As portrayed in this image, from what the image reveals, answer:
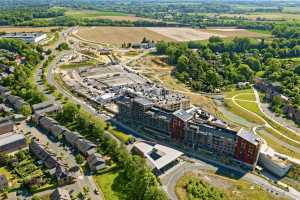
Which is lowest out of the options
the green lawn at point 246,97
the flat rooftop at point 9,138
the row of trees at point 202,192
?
the row of trees at point 202,192

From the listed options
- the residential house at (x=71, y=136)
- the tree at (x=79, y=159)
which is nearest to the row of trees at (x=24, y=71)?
the residential house at (x=71, y=136)

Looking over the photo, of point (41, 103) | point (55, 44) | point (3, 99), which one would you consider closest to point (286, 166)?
point (41, 103)

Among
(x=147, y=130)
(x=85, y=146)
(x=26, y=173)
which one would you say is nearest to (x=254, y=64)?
(x=147, y=130)

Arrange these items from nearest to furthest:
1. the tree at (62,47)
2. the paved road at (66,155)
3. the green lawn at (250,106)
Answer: the paved road at (66,155) < the green lawn at (250,106) < the tree at (62,47)

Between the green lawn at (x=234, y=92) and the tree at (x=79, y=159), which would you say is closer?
the tree at (x=79, y=159)

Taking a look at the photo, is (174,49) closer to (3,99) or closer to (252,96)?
(252,96)

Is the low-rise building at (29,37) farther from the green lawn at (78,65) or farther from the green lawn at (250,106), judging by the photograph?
the green lawn at (250,106)

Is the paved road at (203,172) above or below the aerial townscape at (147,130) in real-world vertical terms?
below

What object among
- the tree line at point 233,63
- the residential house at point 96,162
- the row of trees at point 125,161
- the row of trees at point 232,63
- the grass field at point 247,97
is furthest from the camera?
the row of trees at point 232,63
